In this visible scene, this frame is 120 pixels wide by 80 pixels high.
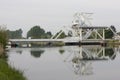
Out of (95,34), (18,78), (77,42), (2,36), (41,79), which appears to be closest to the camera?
(18,78)

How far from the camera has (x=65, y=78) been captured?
2562 centimetres

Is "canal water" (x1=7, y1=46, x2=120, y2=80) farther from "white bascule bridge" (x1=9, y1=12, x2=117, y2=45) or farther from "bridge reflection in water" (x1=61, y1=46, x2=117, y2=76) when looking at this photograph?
"white bascule bridge" (x1=9, y1=12, x2=117, y2=45)

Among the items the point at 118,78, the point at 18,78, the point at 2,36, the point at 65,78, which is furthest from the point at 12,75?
the point at 2,36

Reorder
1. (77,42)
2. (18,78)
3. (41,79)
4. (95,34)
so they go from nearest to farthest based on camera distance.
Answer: (18,78)
(41,79)
(77,42)
(95,34)

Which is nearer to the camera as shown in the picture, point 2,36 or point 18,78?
point 18,78

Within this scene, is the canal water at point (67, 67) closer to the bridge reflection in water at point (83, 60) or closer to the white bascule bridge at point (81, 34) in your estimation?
the bridge reflection in water at point (83, 60)

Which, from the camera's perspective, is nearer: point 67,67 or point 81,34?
point 67,67

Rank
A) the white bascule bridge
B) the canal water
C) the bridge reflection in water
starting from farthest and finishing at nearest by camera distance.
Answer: the white bascule bridge, the bridge reflection in water, the canal water

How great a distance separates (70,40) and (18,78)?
13914 cm

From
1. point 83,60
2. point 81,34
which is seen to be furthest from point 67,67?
point 81,34

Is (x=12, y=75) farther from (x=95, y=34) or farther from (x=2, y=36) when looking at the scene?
(x=95, y=34)

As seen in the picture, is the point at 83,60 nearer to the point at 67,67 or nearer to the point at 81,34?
the point at 67,67

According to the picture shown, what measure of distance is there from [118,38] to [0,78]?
145m

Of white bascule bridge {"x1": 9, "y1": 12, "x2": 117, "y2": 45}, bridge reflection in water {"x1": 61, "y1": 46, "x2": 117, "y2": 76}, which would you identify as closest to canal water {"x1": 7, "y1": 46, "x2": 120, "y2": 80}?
bridge reflection in water {"x1": 61, "y1": 46, "x2": 117, "y2": 76}
